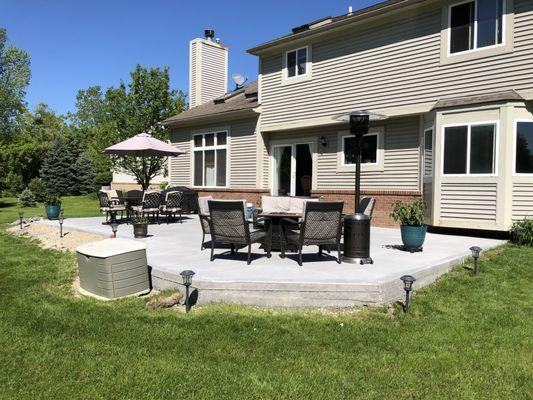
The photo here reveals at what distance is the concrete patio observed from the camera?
4.96 m

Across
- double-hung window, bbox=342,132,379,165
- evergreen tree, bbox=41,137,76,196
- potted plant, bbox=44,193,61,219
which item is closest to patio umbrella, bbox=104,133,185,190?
potted plant, bbox=44,193,61,219

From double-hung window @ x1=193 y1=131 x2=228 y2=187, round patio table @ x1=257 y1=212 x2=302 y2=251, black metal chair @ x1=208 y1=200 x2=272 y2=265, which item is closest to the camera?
black metal chair @ x1=208 y1=200 x2=272 y2=265

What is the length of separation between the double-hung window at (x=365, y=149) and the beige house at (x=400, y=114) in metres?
0.04

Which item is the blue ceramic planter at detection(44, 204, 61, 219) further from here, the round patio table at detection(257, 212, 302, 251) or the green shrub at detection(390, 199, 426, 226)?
the green shrub at detection(390, 199, 426, 226)

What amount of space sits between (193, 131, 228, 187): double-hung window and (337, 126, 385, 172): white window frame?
5.11m

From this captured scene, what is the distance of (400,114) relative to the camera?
11352 millimetres

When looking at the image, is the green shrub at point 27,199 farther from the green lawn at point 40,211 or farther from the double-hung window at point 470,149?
the double-hung window at point 470,149

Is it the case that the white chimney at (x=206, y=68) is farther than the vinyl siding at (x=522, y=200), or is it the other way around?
the white chimney at (x=206, y=68)

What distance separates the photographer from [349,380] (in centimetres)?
329

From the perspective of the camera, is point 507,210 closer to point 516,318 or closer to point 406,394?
point 516,318

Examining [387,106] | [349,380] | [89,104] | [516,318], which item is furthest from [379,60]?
[89,104]

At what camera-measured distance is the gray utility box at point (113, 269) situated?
5.33 m

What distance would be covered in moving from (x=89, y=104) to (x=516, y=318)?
64376 mm

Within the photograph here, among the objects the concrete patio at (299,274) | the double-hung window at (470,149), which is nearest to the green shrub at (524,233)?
the concrete patio at (299,274)
